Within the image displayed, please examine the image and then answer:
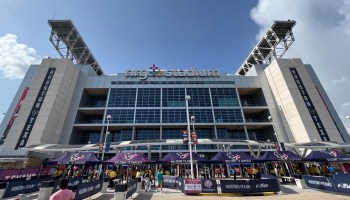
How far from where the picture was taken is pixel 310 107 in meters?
43.9

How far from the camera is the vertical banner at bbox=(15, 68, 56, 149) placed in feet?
122

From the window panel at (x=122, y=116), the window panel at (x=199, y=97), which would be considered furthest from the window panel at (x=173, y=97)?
the window panel at (x=122, y=116)

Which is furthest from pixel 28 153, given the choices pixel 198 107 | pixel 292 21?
pixel 292 21

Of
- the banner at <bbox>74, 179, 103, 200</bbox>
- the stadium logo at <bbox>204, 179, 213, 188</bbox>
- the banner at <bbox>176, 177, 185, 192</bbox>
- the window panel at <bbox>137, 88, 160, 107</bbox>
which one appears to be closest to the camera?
the banner at <bbox>74, 179, 103, 200</bbox>

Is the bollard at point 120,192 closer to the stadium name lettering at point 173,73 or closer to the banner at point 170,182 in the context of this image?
the banner at point 170,182

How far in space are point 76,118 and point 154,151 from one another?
22387 mm

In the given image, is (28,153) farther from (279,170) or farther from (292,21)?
(292,21)

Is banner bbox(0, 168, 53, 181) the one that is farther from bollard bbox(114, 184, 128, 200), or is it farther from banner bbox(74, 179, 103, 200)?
bollard bbox(114, 184, 128, 200)

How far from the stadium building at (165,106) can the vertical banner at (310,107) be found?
22 centimetres

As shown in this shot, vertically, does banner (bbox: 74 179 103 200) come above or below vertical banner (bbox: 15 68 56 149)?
below

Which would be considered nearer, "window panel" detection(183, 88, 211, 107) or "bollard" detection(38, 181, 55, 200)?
"bollard" detection(38, 181, 55, 200)

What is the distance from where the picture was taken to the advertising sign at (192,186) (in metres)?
15.6

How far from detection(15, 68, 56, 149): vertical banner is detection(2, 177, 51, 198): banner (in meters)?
27.0

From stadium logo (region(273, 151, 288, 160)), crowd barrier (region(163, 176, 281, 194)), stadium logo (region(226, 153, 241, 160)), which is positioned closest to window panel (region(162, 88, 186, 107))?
stadium logo (region(226, 153, 241, 160))
